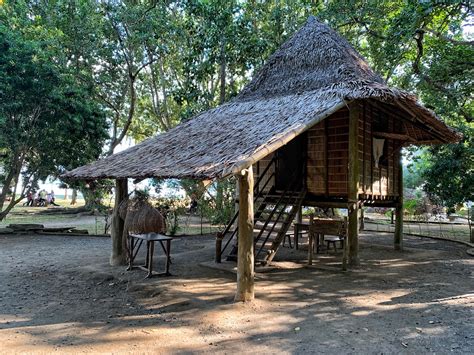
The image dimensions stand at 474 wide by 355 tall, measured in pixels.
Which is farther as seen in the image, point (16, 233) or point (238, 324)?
point (16, 233)

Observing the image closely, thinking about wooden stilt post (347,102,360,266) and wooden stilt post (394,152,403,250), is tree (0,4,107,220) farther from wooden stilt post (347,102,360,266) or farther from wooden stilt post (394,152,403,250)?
wooden stilt post (394,152,403,250)

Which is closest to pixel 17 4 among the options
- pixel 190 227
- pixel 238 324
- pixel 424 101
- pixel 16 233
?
pixel 16 233

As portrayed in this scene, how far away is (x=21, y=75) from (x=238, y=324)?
12.1 meters

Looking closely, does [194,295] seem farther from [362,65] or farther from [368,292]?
[362,65]

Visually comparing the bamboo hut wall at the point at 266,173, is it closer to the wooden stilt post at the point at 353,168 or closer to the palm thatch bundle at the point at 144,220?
the wooden stilt post at the point at 353,168

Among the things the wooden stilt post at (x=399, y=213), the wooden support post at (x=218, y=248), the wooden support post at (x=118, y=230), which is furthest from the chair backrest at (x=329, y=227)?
the wooden support post at (x=118, y=230)

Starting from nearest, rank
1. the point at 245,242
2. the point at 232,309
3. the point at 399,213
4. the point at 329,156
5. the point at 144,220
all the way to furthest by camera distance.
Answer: the point at 232,309, the point at 245,242, the point at 144,220, the point at 329,156, the point at 399,213

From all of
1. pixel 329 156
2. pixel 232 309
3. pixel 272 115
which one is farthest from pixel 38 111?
pixel 232 309

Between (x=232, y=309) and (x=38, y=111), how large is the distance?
11762 mm

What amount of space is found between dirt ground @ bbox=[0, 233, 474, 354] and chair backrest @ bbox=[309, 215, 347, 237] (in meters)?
0.90

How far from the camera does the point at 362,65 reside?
10398mm

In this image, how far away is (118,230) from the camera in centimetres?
944

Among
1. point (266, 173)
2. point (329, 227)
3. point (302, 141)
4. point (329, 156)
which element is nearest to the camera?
point (329, 227)

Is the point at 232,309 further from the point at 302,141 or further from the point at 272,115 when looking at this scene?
the point at 302,141
